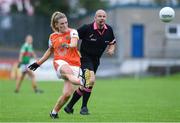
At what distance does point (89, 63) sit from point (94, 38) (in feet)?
1.87

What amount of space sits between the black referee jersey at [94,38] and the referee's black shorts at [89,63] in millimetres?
96

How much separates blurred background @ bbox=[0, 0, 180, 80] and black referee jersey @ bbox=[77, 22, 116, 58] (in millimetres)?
21792

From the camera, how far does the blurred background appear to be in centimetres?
4250

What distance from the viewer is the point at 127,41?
161 ft

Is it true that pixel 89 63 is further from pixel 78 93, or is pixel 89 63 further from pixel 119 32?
pixel 119 32

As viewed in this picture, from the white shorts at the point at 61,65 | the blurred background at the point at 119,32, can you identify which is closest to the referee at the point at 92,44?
the white shorts at the point at 61,65

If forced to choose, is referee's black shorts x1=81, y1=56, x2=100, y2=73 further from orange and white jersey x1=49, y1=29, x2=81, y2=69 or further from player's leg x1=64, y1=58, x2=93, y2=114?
orange and white jersey x1=49, y1=29, x2=81, y2=69

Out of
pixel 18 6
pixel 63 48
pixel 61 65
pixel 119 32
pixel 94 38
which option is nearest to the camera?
pixel 61 65

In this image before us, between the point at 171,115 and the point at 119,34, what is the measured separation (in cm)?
3081

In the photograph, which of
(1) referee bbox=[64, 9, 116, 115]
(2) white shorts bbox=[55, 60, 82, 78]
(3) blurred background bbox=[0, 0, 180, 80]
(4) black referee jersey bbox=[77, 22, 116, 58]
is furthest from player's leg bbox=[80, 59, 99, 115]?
(3) blurred background bbox=[0, 0, 180, 80]

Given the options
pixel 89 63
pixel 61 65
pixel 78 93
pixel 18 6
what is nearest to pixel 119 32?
pixel 18 6

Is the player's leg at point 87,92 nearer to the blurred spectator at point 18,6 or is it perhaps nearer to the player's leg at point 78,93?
the player's leg at point 78,93

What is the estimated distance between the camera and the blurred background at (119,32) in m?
42.5

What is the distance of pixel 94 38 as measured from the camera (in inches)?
614
